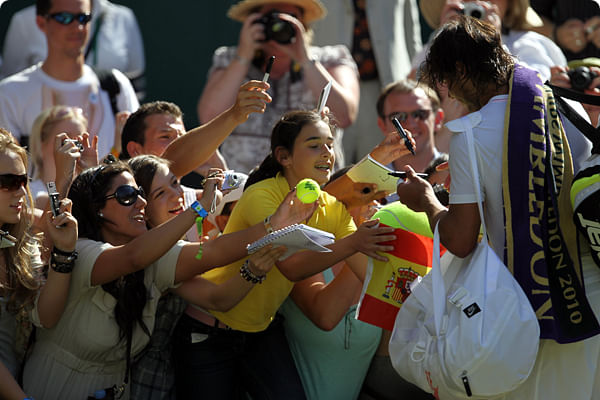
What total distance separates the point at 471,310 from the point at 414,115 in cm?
232

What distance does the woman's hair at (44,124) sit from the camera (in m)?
4.24

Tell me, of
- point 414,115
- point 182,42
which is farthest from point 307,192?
point 182,42

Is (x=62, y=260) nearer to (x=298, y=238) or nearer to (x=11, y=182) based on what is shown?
(x=11, y=182)

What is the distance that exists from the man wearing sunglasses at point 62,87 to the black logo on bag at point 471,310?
291 cm

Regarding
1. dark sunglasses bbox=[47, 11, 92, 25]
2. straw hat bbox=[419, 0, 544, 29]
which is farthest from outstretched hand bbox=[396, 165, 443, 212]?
straw hat bbox=[419, 0, 544, 29]

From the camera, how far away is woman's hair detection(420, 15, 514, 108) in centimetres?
252

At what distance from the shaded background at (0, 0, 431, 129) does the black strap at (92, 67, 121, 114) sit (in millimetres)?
1983

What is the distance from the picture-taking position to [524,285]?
2.42 metres

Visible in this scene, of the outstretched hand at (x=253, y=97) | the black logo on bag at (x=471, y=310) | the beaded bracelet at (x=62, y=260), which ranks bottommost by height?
the beaded bracelet at (x=62, y=260)

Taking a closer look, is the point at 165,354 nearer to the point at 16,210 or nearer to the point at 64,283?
the point at 64,283

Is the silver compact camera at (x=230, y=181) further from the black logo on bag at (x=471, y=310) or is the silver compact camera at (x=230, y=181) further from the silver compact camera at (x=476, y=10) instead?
the silver compact camera at (x=476, y=10)

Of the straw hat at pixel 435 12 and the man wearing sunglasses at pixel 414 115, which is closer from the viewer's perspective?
the man wearing sunglasses at pixel 414 115

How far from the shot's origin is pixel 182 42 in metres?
6.99

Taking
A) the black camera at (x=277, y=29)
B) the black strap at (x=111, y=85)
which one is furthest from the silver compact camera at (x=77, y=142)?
the black camera at (x=277, y=29)
